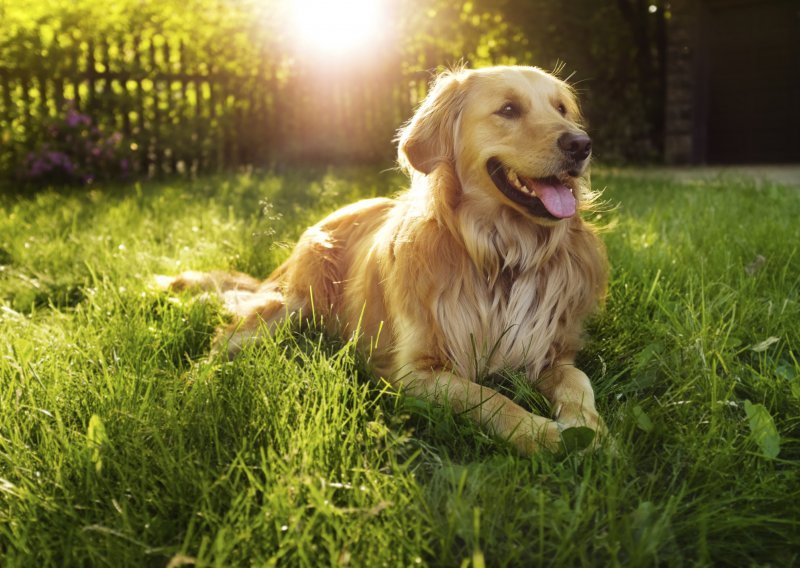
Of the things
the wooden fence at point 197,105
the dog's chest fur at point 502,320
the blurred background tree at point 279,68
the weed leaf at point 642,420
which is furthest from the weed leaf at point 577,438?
the wooden fence at point 197,105

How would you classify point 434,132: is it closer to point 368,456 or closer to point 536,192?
point 536,192

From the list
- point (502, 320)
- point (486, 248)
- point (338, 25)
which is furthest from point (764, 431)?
point (338, 25)

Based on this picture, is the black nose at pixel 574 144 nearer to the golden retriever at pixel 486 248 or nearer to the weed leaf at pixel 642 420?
the golden retriever at pixel 486 248

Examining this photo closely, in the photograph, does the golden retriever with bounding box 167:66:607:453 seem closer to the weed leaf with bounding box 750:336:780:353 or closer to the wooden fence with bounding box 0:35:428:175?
the weed leaf with bounding box 750:336:780:353

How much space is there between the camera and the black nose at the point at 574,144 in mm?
2348

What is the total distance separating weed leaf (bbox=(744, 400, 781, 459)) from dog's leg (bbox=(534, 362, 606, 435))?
0.36 meters

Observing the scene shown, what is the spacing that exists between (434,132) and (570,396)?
1.11 meters

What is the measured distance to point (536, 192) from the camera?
246cm

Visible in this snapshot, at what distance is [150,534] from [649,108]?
1113 centimetres

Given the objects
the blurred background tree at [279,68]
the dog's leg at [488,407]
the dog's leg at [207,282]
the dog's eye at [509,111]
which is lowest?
the dog's leg at [488,407]

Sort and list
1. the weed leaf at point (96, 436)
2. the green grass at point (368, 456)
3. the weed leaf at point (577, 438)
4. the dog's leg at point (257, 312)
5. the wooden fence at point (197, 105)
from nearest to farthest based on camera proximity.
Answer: the green grass at point (368, 456)
the weed leaf at point (96, 436)
the weed leaf at point (577, 438)
the dog's leg at point (257, 312)
the wooden fence at point (197, 105)

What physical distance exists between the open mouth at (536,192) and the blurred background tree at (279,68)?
620 cm

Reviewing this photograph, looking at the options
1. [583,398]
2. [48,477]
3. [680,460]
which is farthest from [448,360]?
[48,477]

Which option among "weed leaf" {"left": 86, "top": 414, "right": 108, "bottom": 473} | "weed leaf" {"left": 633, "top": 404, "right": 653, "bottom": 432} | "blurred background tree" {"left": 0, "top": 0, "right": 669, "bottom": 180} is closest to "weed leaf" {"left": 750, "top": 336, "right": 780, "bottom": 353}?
"weed leaf" {"left": 633, "top": 404, "right": 653, "bottom": 432}
